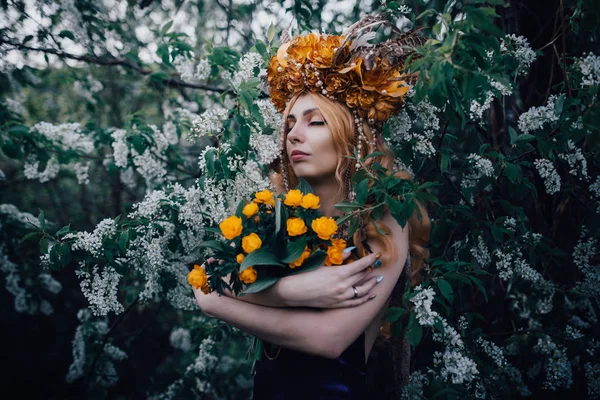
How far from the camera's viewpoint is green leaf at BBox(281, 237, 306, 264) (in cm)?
119

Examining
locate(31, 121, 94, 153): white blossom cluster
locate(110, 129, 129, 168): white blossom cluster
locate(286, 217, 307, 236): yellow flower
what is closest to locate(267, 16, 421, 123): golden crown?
locate(286, 217, 307, 236): yellow flower

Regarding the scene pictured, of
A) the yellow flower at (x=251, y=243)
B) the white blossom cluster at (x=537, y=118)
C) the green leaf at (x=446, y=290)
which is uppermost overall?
the white blossom cluster at (x=537, y=118)

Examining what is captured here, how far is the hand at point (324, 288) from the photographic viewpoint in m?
1.20

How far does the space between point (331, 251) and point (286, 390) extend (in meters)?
0.52

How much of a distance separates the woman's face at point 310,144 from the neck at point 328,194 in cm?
5

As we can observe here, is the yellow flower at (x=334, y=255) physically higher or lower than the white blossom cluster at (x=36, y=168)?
lower

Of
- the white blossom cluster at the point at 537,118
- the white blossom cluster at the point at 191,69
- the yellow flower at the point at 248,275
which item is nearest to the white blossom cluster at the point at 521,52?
the white blossom cluster at the point at 537,118

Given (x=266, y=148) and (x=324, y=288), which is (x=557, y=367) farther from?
(x=266, y=148)

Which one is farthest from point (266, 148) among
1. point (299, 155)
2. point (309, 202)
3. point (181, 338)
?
point (181, 338)

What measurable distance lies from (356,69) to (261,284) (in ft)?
2.61

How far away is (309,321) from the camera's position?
123 cm

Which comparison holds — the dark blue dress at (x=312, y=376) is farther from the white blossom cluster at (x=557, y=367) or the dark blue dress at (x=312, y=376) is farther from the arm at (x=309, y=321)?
the white blossom cluster at (x=557, y=367)

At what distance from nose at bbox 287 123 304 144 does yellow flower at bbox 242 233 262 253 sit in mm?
425

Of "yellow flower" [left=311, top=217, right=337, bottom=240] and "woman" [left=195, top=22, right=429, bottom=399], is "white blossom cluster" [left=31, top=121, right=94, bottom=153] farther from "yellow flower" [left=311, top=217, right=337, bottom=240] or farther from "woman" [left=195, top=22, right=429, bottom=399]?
"yellow flower" [left=311, top=217, right=337, bottom=240]
